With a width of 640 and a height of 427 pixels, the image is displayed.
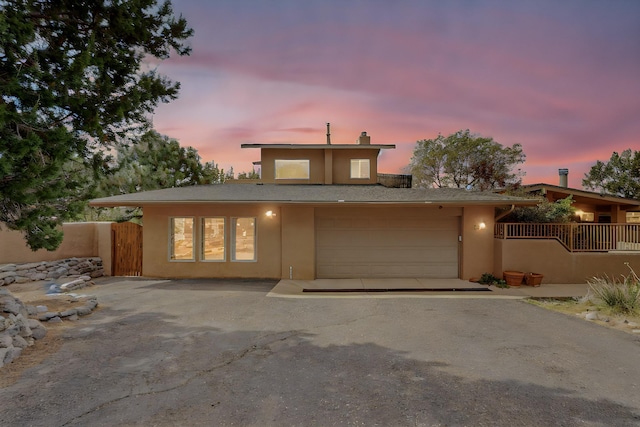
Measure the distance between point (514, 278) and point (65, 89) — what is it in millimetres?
12727

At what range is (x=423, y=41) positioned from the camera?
40.2ft

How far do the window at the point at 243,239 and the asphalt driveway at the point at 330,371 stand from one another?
3.69 metres

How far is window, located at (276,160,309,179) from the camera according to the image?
14.6 metres

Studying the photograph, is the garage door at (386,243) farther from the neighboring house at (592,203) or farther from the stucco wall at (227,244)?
the neighboring house at (592,203)

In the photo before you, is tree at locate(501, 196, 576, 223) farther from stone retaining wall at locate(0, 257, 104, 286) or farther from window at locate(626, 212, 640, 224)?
window at locate(626, 212, 640, 224)

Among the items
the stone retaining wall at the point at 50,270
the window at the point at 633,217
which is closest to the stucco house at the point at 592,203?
the window at the point at 633,217

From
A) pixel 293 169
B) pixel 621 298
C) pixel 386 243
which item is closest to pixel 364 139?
pixel 293 169

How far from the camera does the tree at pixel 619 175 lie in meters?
31.2

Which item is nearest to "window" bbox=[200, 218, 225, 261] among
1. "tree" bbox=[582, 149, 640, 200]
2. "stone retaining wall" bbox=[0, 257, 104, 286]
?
"stone retaining wall" bbox=[0, 257, 104, 286]

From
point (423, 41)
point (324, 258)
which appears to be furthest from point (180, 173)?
point (423, 41)

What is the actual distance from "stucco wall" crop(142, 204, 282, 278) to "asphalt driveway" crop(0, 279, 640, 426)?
11.5ft

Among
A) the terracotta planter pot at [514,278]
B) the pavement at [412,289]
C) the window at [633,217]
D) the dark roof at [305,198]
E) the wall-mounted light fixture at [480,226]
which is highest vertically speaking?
the dark roof at [305,198]

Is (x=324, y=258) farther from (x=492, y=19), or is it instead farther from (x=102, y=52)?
(x=492, y=19)

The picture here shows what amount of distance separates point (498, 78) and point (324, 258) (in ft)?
40.1
